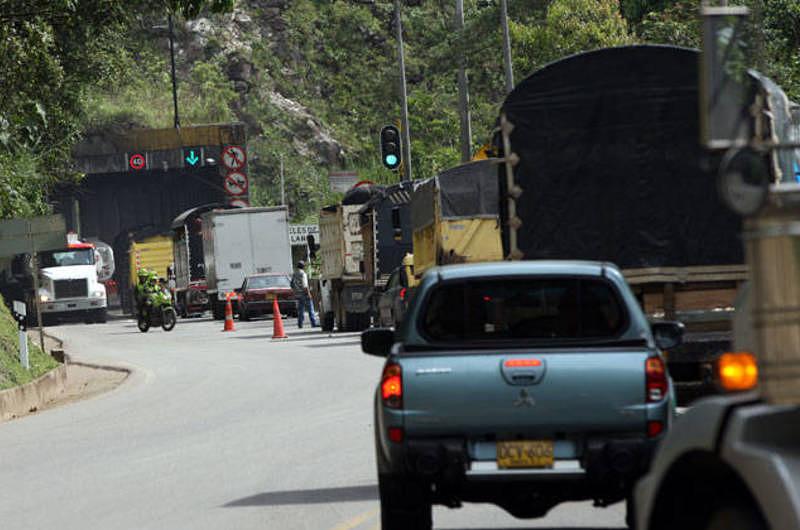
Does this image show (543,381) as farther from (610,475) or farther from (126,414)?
(126,414)

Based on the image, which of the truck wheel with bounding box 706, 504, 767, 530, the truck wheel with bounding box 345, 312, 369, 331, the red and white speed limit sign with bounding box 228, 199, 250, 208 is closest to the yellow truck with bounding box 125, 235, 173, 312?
the red and white speed limit sign with bounding box 228, 199, 250, 208

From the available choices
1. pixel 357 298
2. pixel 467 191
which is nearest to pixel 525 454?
pixel 467 191

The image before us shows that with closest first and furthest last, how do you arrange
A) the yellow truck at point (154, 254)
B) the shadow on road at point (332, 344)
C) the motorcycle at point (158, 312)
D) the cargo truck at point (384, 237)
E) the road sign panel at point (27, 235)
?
1. the road sign panel at point (27, 235)
2. the shadow on road at point (332, 344)
3. the cargo truck at point (384, 237)
4. the motorcycle at point (158, 312)
5. the yellow truck at point (154, 254)

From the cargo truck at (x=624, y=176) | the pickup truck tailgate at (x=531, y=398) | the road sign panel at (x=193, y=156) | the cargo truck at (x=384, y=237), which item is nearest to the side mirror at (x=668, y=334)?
the pickup truck tailgate at (x=531, y=398)

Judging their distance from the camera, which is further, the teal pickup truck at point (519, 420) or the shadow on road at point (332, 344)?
A: the shadow on road at point (332, 344)

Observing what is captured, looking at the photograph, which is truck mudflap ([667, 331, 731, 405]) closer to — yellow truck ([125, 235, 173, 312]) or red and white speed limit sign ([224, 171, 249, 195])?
red and white speed limit sign ([224, 171, 249, 195])

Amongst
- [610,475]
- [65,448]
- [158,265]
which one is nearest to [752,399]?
[610,475]

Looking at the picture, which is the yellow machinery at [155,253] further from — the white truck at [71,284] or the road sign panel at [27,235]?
the road sign panel at [27,235]

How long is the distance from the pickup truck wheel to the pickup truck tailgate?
0.37 m

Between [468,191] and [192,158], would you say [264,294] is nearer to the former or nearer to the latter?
[192,158]

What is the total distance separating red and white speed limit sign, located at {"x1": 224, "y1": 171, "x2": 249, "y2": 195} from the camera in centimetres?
7301

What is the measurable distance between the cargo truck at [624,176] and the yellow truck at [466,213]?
1203 centimetres

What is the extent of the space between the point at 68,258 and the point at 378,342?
57.1m

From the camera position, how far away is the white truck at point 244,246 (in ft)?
196
